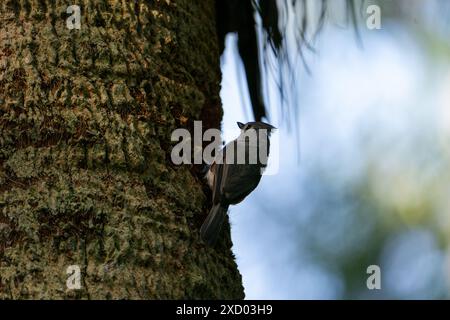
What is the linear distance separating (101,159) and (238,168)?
3.51 ft

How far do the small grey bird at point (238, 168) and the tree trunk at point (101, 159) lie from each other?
3.3 inches

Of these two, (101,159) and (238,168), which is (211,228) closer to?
(101,159)

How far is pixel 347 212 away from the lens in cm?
441

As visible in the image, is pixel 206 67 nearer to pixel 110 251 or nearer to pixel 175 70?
pixel 175 70

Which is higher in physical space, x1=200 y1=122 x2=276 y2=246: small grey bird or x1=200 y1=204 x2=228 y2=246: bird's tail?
x1=200 y1=122 x2=276 y2=246: small grey bird

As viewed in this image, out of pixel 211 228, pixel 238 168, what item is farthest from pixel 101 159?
pixel 238 168

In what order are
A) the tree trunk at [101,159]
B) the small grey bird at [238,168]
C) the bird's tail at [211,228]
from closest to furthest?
the tree trunk at [101,159], the bird's tail at [211,228], the small grey bird at [238,168]

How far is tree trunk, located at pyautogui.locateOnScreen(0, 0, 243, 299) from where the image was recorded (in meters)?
2.20

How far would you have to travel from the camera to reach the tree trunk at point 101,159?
2.20m

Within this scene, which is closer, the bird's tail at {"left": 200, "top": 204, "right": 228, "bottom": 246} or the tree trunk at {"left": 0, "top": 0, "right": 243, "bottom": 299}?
the tree trunk at {"left": 0, "top": 0, "right": 243, "bottom": 299}

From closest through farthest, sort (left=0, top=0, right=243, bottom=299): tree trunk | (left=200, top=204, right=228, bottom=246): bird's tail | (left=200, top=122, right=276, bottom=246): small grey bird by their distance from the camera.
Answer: (left=0, top=0, right=243, bottom=299): tree trunk, (left=200, top=204, right=228, bottom=246): bird's tail, (left=200, top=122, right=276, bottom=246): small grey bird

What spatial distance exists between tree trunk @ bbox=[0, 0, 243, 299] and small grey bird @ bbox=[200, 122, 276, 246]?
0.28ft

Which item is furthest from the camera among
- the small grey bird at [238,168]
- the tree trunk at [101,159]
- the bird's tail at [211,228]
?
the small grey bird at [238,168]

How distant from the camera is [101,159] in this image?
2383mm
